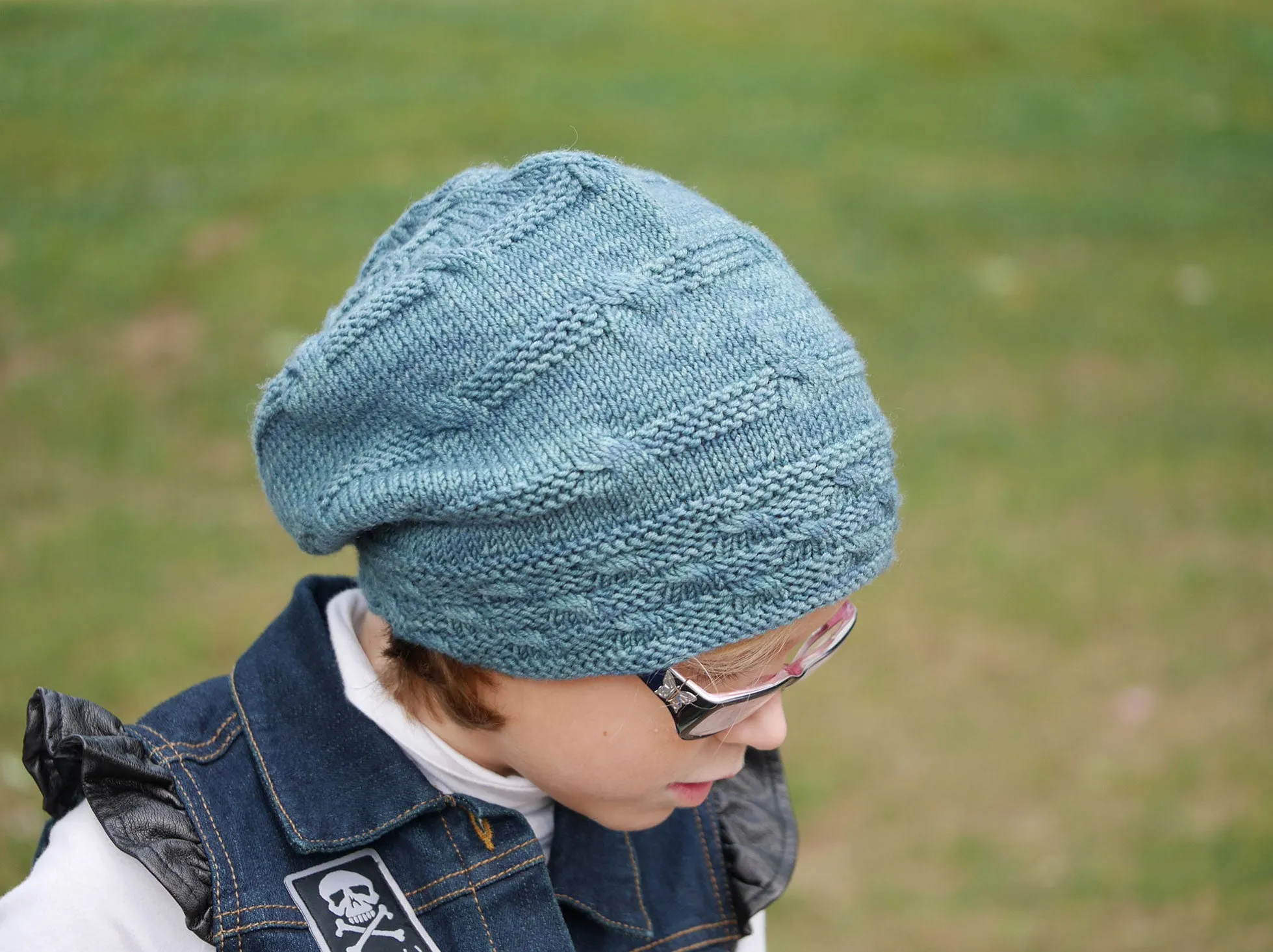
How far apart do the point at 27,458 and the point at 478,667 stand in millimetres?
4266

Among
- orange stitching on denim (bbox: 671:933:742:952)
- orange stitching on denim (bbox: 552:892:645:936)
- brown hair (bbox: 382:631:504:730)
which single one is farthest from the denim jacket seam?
orange stitching on denim (bbox: 671:933:742:952)

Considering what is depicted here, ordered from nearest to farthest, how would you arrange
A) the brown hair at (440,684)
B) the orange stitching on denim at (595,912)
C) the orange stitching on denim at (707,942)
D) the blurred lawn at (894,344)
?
1. the brown hair at (440,684)
2. the orange stitching on denim at (595,912)
3. the orange stitching on denim at (707,942)
4. the blurred lawn at (894,344)

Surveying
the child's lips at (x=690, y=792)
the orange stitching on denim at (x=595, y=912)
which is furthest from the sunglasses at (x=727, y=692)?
the orange stitching on denim at (x=595, y=912)

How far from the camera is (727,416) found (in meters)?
1.60

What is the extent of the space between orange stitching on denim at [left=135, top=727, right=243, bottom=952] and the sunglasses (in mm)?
619

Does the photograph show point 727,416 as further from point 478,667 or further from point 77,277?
point 77,277

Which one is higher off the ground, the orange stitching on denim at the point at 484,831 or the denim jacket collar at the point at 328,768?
the denim jacket collar at the point at 328,768

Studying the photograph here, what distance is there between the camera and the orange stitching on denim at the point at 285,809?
5.78 feet

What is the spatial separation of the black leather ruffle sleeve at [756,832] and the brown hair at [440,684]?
22.9 inches

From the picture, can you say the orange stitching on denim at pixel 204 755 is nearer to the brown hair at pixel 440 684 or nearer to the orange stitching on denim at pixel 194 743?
the orange stitching on denim at pixel 194 743

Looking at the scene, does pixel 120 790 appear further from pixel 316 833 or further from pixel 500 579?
pixel 500 579

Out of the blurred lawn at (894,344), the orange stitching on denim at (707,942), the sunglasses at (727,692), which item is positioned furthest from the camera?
the blurred lawn at (894,344)

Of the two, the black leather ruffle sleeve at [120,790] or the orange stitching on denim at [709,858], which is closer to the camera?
the black leather ruffle sleeve at [120,790]

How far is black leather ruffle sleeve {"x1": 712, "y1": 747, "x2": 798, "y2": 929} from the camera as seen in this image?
2143mm
